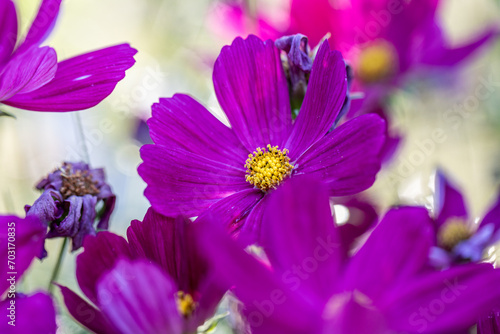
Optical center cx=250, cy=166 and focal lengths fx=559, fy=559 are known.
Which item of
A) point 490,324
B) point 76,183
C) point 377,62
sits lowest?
point 490,324

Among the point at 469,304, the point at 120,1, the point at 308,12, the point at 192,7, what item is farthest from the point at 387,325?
the point at 120,1

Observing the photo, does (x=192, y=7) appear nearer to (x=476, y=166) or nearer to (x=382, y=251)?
(x=476, y=166)

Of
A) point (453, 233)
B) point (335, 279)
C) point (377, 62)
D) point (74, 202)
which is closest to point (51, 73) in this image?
point (74, 202)

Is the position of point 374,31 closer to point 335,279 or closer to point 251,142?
point 251,142

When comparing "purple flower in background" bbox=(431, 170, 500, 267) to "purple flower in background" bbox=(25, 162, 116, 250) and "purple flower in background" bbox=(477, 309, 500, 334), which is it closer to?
"purple flower in background" bbox=(477, 309, 500, 334)

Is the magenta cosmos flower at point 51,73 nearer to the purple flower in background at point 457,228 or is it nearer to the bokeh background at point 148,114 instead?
the bokeh background at point 148,114
